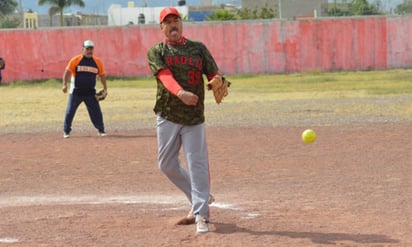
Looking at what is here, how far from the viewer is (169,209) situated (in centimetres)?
877

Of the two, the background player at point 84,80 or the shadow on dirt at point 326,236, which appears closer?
the shadow on dirt at point 326,236

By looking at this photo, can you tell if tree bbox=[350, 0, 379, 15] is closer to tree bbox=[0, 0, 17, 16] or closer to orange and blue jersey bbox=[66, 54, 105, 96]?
tree bbox=[0, 0, 17, 16]

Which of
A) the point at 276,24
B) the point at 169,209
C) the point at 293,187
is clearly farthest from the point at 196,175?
the point at 276,24

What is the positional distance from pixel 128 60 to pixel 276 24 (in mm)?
7267

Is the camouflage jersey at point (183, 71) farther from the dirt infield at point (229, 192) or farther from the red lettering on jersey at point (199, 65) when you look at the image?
the dirt infield at point (229, 192)

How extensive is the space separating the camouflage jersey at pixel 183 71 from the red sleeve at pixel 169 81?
45 mm

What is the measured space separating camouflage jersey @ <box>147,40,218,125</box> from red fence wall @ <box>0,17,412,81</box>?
3378 centimetres

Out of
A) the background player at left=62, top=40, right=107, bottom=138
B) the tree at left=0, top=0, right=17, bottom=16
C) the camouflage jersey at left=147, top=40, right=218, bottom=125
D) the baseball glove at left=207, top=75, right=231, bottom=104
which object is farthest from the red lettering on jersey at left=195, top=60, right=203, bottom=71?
the tree at left=0, top=0, right=17, bottom=16

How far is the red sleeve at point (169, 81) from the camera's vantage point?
23.6 feet

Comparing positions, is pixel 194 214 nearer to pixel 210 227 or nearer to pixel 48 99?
pixel 210 227

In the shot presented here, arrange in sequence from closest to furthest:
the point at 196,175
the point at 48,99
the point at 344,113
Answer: the point at 196,175, the point at 344,113, the point at 48,99

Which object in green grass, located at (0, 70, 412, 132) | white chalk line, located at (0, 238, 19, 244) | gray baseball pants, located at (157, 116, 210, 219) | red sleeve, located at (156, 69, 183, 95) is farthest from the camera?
green grass, located at (0, 70, 412, 132)

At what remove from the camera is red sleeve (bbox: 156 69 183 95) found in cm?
719

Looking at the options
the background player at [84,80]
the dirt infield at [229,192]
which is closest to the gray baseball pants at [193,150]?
the dirt infield at [229,192]
